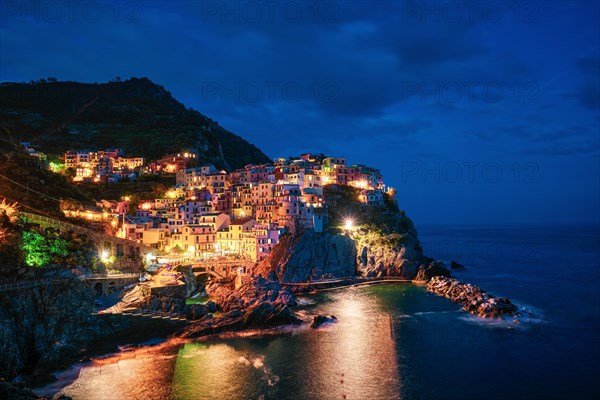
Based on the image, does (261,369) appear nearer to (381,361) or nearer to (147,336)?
(381,361)

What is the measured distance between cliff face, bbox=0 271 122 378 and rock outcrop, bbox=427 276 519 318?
3907cm

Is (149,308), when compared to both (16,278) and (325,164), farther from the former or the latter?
(325,164)

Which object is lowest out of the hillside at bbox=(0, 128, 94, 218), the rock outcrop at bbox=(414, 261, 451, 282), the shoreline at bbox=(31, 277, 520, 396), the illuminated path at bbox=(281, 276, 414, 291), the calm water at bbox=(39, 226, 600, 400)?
the calm water at bbox=(39, 226, 600, 400)

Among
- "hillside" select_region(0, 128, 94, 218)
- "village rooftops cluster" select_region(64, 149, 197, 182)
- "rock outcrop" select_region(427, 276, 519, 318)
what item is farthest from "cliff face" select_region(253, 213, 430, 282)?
"village rooftops cluster" select_region(64, 149, 197, 182)

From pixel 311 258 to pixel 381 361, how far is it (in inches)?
1252

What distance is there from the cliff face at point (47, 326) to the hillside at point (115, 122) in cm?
7878

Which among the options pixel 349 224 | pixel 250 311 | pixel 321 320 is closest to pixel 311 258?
pixel 349 224

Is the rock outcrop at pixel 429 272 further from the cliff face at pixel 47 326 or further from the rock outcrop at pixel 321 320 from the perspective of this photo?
the cliff face at pixel 47 326

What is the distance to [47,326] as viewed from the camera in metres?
33.5

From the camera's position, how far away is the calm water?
3083 centimetres

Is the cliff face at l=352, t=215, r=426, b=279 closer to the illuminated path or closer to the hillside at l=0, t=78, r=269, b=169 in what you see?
the illuminated path

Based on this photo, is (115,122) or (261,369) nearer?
(261,369)

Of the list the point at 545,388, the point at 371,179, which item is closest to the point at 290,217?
the point at 371,179

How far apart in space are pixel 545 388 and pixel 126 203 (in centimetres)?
6826
